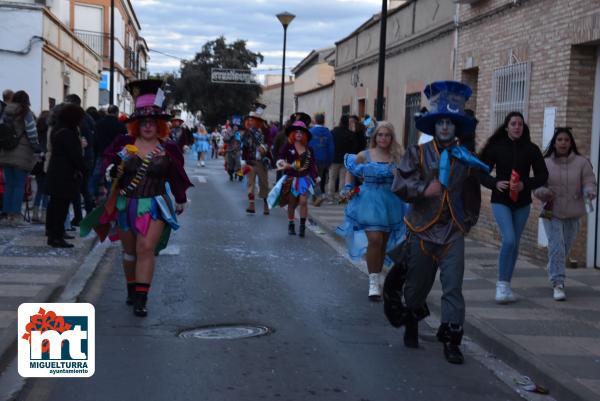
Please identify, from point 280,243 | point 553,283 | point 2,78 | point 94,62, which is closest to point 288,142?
point 280,243

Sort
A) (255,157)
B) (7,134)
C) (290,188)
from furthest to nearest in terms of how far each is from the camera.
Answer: (255,157) < (290,188) < (7,134)

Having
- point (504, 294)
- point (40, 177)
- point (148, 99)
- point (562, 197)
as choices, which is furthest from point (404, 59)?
point (148, 99)

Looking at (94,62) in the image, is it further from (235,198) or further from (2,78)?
(235,198)

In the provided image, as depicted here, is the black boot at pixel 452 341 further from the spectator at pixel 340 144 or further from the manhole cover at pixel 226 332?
the spectator at pixel 340 144

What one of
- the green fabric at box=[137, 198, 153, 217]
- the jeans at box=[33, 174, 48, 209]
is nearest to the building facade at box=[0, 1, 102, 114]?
the jeans at box=[33, 174, 48, 209]

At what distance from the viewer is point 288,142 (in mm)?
13617

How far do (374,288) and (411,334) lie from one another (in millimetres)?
1816

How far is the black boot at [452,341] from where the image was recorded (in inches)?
259

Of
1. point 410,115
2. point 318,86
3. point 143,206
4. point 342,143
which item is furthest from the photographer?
point 318,86

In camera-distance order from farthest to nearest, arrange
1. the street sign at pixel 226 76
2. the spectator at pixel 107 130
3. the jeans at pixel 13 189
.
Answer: the street sign at pixel 226 76 → the spectator at pixel 107 130 → the jeans at pixel 13 189

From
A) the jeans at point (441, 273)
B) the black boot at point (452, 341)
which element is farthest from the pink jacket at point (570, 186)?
the black boot at point (452, 341)

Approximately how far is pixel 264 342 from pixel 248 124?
35.7 feet

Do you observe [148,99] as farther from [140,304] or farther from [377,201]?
[377,201]

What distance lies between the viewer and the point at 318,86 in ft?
119
